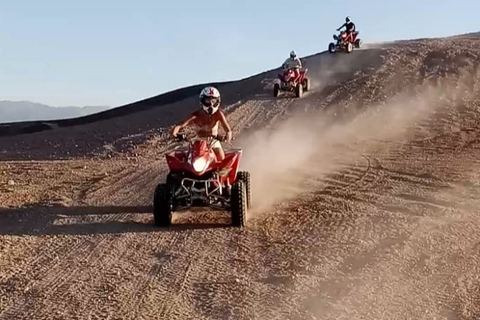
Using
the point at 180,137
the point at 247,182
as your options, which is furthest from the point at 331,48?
the point at 180,137

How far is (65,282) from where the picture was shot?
22.2 ft

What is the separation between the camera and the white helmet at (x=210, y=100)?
9523 mm

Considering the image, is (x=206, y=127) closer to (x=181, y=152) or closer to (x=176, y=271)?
(x=181, y=152)

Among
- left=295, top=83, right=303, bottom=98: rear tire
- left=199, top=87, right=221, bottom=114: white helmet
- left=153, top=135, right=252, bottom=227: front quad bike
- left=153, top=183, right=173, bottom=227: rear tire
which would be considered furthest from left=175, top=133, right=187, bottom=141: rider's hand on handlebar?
left=295, top=83, right=303, bottom=98: rear tire

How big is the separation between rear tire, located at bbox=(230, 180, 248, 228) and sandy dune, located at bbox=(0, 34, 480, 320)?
0.19 m

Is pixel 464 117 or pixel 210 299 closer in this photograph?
pixel 210 299

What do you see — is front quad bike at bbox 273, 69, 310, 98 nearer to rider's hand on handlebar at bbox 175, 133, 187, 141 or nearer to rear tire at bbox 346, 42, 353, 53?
rear tire at bbox 346, 42, 353, 53

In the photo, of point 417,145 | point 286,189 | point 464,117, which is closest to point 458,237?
point 286,189

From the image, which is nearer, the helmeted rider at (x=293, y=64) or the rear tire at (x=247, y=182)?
the rear tire at (x=247, y=182)

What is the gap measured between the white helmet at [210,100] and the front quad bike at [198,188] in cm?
47

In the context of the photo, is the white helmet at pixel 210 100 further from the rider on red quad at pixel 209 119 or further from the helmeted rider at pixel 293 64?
the helmeted rider at pixel 293 64

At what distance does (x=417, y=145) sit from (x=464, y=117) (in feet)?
12.7

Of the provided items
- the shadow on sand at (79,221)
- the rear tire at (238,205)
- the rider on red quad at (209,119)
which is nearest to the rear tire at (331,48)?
the shadow on sand at (79,221)

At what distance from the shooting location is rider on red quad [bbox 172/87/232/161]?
9.55 metres
